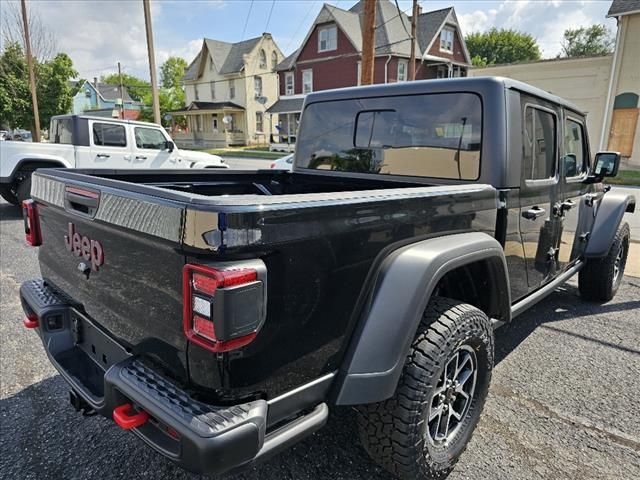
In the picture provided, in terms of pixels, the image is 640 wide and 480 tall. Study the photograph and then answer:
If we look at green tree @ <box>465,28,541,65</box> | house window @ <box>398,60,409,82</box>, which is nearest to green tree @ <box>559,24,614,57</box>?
green tree @ <box>465,28,541,65</box>

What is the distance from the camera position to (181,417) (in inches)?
55.8

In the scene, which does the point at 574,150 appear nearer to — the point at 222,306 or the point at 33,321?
the point at 222,306

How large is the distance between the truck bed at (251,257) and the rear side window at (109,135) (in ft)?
25.5

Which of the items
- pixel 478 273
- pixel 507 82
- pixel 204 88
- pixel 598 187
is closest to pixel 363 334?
pixel 478 273

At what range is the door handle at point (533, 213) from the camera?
286 centimetres

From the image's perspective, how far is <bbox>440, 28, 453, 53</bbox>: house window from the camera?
31531 mm

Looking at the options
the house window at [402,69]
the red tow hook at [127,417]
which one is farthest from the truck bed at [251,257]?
the house window at [402,69]

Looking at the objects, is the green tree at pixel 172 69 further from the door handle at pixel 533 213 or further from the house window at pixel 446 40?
the door handle at pixel 533 213

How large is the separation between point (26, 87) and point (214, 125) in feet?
62.1

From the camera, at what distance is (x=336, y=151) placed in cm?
354

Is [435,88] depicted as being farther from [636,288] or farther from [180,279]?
[636,288]

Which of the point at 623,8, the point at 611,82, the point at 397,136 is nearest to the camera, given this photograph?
the point at 397,136

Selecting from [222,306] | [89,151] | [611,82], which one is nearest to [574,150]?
[222,306]

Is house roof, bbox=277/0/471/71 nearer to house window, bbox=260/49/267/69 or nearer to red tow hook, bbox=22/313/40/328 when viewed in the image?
house window, bbox=260/49/267/69
